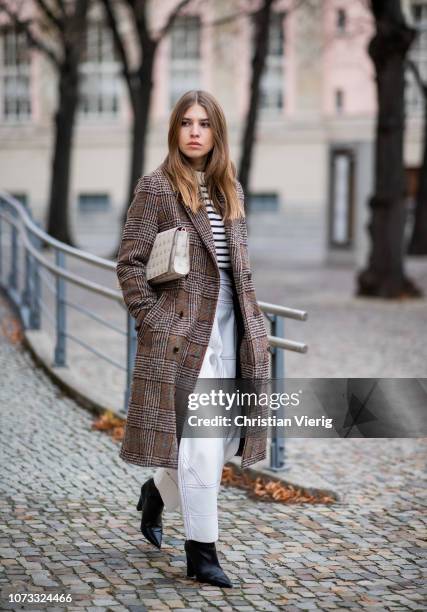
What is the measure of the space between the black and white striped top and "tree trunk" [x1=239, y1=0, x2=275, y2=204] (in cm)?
1554

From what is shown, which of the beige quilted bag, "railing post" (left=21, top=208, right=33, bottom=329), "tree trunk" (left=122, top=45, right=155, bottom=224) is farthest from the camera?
"tree trunk" (left=122, top=45, right=155, bottom=224)

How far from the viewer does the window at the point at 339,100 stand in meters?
34.0

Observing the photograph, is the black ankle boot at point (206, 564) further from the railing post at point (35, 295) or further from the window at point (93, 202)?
the window at point (93, 202)

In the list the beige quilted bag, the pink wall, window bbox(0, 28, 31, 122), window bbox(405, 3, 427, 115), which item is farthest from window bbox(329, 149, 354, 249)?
the beige quilted bag

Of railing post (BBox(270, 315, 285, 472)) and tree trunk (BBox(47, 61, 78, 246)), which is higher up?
tree trunk (BBox(47, 61, 78, 246))

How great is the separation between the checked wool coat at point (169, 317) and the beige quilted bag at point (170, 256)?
0.06m

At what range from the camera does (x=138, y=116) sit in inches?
917

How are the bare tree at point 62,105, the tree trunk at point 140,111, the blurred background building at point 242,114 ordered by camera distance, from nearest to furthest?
the tree trunk at point 140,111
the bare tree at point 62,105
the blurred background building at point 242,114

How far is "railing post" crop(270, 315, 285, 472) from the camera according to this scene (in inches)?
262

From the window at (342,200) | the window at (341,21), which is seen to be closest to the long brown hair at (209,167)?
the window at (342,200)

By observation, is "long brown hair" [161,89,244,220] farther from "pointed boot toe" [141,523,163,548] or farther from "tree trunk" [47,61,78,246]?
"tree trunk" [47,61,78,246]

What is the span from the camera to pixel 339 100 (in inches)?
1347

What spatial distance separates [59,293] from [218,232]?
16.3 feet

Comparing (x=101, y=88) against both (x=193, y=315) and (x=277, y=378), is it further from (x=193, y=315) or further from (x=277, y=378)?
(x=193, y=315)
